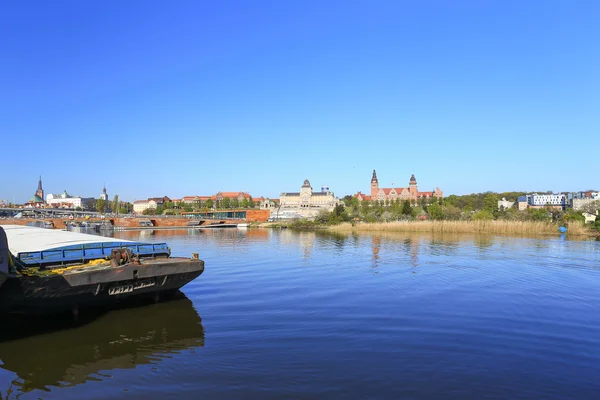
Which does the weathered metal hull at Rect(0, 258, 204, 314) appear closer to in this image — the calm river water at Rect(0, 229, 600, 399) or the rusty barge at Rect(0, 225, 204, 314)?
the rusty barge at Rect(0, 225, 204, 314)

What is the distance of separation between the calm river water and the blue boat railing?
8.38ft

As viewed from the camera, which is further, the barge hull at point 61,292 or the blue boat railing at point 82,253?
the blue boat railing at point 82,253

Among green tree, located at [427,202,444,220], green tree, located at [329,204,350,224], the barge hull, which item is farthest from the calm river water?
green tree, located at [329,204,350,224]

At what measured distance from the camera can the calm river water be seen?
9.40 m

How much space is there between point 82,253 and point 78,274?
11.8 ft

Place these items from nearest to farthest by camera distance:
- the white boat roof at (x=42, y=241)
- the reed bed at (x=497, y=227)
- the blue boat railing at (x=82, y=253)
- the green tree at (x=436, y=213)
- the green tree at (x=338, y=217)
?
the blue boat railing at (x=82, y=253), the white boat roof at (x=42, y=241), the reed bed at (x=497, y=227), the green tree at (x=436, y=213), the green tree at (x=338, y=217)

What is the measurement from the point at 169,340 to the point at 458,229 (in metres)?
56.4

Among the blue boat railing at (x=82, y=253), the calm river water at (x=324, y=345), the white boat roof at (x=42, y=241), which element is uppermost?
the white boat roof at (x=42, y=241)

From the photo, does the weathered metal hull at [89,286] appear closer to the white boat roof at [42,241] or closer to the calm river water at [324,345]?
the calm river water at [324,345]

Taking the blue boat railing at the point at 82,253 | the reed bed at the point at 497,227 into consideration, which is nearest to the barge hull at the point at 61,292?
the blue boat railing at the point at 82,253

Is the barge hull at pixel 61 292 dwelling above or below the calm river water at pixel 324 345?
above

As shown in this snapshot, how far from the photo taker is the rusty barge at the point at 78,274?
43.0 feet

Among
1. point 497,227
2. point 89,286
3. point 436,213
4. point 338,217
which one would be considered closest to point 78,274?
point 89,286

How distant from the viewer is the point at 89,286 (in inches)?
565
